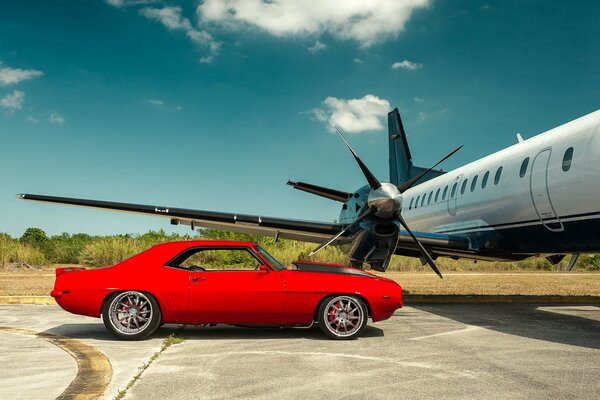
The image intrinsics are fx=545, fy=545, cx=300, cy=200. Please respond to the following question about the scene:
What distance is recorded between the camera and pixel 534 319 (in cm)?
930

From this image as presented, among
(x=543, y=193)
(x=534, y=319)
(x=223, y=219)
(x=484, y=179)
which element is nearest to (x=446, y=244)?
(x=484, y=179)

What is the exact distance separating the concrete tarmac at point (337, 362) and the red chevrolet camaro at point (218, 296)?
0.28 m

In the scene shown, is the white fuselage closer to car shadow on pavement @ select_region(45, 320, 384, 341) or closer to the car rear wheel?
car shadow on pavement @ select_region(45, 320, 384, 341)

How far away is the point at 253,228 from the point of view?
41.4 ft

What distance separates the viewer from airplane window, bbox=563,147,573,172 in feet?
30.1

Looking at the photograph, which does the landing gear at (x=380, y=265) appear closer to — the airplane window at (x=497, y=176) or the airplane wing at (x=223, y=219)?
the airplane wing at (x=223, y=219)

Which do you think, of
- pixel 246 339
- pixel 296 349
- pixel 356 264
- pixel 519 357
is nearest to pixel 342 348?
pixel 296 349

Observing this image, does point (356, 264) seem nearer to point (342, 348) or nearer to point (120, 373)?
point (342, 348)

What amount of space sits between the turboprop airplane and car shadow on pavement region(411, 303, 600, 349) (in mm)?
1016

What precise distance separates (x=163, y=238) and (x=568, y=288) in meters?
22.2

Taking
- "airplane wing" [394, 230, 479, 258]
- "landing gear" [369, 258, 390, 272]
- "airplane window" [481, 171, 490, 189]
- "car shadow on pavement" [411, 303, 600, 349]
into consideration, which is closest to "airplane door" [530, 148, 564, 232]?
"car shadow on pavement" [411, 303, 600, 349]

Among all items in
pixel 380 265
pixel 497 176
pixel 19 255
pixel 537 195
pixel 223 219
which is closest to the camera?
pixel 537 195

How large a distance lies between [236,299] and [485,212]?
6.72 m

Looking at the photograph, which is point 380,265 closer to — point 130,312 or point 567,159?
point 567,159
